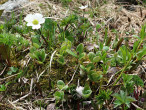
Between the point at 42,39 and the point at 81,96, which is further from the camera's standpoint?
the point at 42,39

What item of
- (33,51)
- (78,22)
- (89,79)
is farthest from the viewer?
(78,22)

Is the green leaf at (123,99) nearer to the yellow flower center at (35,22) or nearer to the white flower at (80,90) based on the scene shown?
the white flower at (80,90)

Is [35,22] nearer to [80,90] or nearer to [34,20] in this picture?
[34,20]

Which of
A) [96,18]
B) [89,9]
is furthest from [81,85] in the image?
[89,9]

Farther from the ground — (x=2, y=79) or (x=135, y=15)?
(x=135, y=15)

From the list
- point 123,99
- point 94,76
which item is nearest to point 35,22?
point 94,76

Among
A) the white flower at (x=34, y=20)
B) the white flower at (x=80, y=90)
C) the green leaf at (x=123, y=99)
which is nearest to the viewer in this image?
the green leaf at (x=123, y=99)

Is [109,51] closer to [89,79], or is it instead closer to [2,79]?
[89,79]

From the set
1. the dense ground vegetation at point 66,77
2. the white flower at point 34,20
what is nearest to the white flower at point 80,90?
the dense ground vegetation at point 66,77

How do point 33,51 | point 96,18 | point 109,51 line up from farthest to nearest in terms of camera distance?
point 96,18 < point 109,51 < point 33,51

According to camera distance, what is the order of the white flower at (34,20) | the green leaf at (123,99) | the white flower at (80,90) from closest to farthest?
the green leaf at (123,99) < the white flower at (80,90) < the white flower at (34,20)

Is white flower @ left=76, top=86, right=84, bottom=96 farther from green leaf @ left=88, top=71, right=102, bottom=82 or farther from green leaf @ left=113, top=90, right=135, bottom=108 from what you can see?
green leaf @ left=113, top=90, right=135, bottom=108
